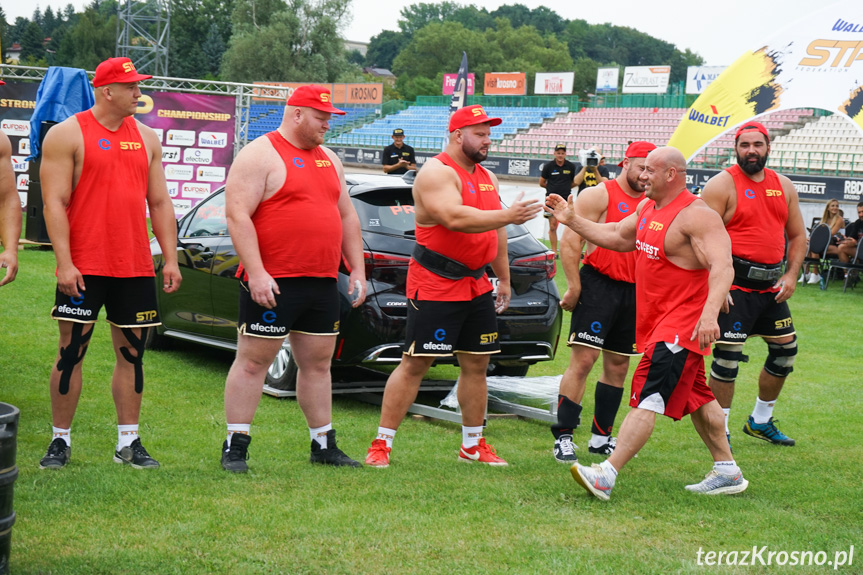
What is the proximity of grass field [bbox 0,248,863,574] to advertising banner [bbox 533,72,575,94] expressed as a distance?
196 feet

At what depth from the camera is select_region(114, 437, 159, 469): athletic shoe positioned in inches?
193

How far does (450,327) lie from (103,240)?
74.3 inches

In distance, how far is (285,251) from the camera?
4.91m

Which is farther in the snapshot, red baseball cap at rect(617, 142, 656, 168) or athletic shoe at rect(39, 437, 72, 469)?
red baseball cap at rect(617, 142, 656, 168)

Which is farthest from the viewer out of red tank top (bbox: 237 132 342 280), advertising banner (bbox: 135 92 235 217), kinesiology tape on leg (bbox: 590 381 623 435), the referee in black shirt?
advertising banner (bbox: 135 92 235 217)

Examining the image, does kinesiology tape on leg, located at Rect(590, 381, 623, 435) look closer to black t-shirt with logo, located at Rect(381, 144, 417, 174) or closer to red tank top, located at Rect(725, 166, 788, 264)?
red tank top, located at Rect(725, 166, 788, 264)

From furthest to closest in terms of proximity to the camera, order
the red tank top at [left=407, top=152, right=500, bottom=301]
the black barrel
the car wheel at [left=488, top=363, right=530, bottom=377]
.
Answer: the car wheel at [left=488, top=363, right=530, bottom=377], the red tank top at [left=407, top=152, right=500, bottom=301], the black barrel

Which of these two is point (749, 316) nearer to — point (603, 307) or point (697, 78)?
point (603, 307)

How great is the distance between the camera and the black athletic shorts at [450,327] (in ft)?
17.5

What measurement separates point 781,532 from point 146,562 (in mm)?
2718

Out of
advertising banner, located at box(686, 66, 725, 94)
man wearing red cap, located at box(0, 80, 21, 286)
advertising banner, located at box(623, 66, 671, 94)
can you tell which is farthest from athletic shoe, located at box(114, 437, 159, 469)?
advertising banner, located at box(623, 66, 671, 94)

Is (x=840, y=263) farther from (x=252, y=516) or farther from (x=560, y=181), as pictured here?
(x=252, y=516)

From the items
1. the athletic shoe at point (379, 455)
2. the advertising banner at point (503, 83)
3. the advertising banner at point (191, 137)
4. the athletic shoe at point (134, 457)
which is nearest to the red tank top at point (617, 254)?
the athletic shoe at point (379, 455)
